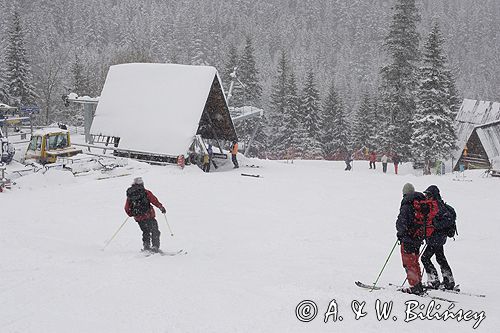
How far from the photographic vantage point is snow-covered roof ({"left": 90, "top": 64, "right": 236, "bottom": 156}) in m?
25.3

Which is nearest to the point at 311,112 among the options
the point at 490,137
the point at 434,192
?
the point at 490,137

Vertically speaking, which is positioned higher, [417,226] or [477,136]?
[477,136]

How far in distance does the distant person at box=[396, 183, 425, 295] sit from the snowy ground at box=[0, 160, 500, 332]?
382 mm

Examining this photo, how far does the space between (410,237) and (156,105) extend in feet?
68.4

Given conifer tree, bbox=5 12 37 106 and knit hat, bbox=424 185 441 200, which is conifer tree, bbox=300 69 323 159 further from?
knit hat, bbox=424 185 441 200

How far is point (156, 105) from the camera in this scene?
26500 millimetres

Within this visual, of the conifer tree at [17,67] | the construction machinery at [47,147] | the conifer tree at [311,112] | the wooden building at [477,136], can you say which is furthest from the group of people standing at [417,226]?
the conifer tree at [17,67]

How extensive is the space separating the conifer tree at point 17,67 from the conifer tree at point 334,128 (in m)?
33.9

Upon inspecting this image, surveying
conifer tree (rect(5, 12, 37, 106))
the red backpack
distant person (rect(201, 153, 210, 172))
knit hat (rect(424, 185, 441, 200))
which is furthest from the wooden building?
conifer tree (rect(5, 12, 37, 106))

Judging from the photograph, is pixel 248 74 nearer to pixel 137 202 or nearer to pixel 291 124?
pixel 291 124

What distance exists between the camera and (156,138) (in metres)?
25.5

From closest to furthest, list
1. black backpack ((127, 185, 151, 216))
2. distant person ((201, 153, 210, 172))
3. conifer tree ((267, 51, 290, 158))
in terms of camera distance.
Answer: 1. black backpack ((127, 185, 151, 216))
2. distant person ((201, 153, 210, 172))
3. conifer tree ((267, 51, 290, 158))

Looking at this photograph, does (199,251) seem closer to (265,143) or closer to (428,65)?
(428,65)

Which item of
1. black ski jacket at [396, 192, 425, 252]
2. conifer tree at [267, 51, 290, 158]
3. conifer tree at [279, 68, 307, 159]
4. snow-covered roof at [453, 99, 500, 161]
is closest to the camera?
black ski jacket at [396, 192, 425, 252]
